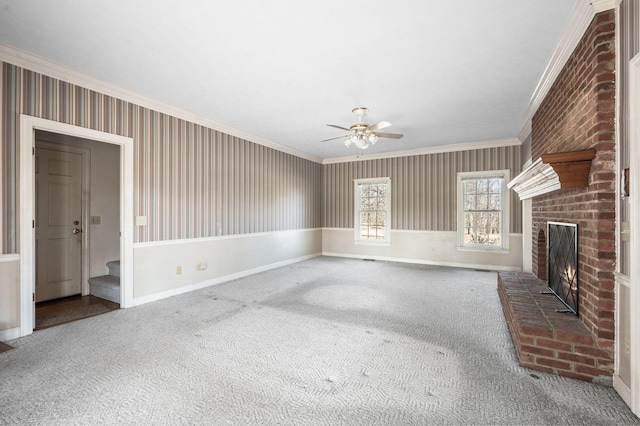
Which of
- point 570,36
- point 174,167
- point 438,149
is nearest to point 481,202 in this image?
point 438,149

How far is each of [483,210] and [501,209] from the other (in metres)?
0.34

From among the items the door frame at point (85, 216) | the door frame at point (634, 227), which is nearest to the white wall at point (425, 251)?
the door frame at point (634, 227)

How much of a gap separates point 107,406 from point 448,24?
3.68m

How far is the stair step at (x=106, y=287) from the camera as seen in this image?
13.2 feet

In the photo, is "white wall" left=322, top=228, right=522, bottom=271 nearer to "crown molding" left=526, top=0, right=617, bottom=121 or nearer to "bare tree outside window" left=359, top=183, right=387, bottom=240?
"bare tree outside window" left=359, top=183, right=387, bottom=240

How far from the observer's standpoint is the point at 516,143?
604 cm

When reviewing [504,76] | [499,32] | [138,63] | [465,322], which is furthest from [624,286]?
[138,63]

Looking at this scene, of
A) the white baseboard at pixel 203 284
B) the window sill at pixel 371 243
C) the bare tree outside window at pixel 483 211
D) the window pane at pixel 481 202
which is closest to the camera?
the white baseboard at pixel 203 284

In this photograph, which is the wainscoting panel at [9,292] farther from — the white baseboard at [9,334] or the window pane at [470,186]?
the window pane at [470,186]

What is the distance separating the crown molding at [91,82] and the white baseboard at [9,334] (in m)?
2.55

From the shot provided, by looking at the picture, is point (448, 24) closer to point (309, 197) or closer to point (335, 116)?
point (335, 116)

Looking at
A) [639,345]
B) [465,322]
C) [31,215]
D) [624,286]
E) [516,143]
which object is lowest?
[465,322]

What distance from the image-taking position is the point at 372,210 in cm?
768

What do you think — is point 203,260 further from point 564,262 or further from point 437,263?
point 437,263
